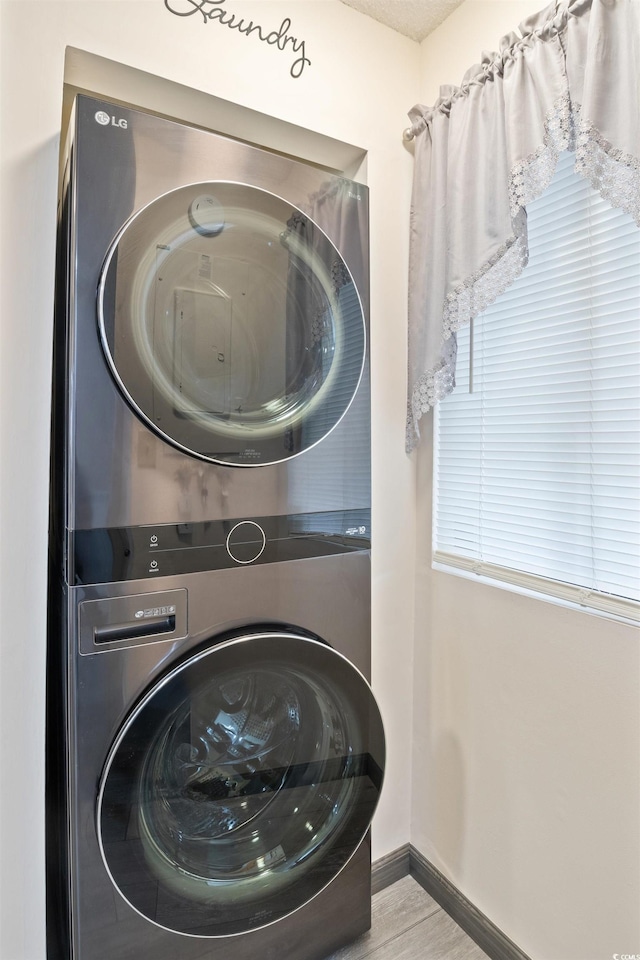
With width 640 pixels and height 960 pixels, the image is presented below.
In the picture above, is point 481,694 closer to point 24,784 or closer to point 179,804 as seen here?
point 179,804

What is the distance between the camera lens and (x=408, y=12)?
5.08 feet

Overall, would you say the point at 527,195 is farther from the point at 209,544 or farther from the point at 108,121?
the point at 209,544

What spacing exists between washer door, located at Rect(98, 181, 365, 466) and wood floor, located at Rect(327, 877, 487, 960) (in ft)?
4.34

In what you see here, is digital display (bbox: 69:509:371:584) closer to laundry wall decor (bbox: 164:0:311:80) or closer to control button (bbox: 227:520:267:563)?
control button (bbox: 227:520:267:563)

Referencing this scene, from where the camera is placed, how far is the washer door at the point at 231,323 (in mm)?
1076

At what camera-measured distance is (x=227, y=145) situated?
3.90ft

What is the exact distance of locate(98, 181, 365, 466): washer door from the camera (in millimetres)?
1076

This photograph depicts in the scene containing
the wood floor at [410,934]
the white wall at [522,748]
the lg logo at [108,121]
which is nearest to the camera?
the lg logo at [108,121]

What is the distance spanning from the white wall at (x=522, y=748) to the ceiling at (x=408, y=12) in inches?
1.2

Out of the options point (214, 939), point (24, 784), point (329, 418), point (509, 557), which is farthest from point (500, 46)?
point (214, 939)

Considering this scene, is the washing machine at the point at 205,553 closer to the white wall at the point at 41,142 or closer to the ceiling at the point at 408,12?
the white wall at the point at 41,142

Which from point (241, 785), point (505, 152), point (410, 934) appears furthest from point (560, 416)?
point (410, 934)

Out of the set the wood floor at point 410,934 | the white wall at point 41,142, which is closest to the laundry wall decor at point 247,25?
the white wall at point 41,142

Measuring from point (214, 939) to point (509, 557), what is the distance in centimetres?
111
